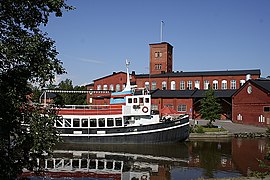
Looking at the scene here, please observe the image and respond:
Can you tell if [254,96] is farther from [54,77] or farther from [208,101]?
[54,77]

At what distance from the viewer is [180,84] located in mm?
65000

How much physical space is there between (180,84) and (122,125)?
3522cm

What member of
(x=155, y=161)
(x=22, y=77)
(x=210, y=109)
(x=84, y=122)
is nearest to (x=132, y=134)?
(x=84, y=122)

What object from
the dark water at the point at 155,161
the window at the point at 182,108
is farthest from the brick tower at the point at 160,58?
the dark water at the point at 155,161

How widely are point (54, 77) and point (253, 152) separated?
77.6 feet

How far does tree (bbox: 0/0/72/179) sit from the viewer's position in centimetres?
653

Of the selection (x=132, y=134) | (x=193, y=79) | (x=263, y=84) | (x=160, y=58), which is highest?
(x=160, y=58)

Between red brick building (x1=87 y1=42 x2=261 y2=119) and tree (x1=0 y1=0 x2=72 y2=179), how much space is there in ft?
142

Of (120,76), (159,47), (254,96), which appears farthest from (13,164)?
(159,47)

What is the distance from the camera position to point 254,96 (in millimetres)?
48469

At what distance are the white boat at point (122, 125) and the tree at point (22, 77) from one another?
24088 mm

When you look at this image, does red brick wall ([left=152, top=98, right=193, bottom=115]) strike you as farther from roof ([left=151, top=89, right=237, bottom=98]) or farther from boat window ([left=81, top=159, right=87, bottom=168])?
boat window ([left=81, top=159, right=87, bottom=168])

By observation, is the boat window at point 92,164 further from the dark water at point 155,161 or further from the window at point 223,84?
the window at point 223,84

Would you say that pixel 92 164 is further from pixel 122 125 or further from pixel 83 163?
pixel 122 125
